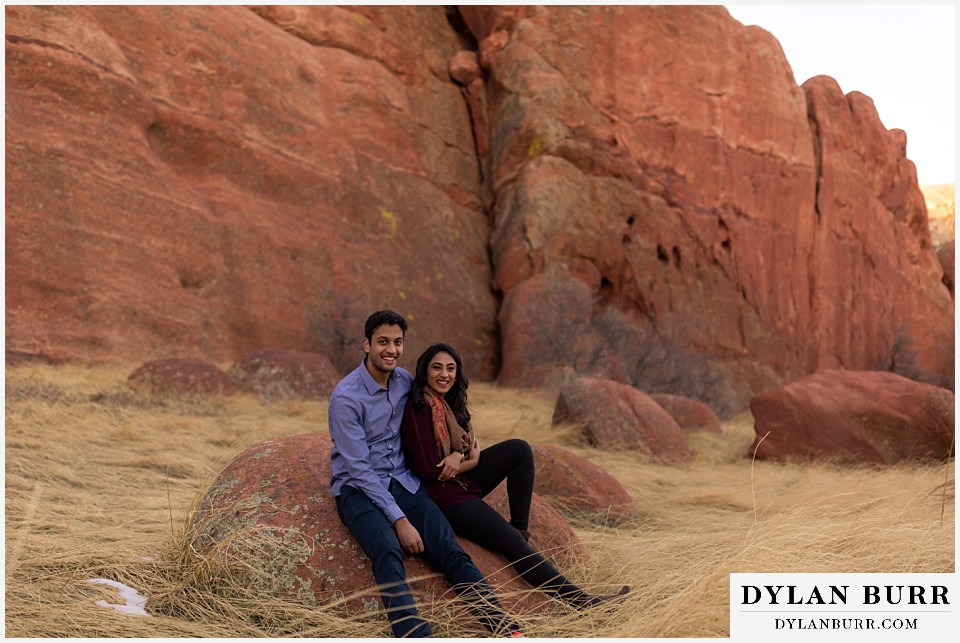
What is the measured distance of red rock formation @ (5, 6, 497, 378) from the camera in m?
12.9

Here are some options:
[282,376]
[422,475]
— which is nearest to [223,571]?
[422,475]

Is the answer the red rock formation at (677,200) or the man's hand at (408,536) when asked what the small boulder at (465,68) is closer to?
the red rock formation at (677,200)

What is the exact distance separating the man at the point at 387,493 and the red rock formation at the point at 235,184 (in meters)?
9.81

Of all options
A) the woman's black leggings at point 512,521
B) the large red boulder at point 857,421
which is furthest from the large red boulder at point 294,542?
the large red boulder at point 857,421

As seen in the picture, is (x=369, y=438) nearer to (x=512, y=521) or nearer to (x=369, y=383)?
(x=369, y=383)

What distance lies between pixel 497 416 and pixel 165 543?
6613mm

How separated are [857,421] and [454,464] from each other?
7.50 m

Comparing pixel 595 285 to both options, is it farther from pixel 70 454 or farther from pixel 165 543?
pixel 165 543

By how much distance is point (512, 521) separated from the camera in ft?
13.7

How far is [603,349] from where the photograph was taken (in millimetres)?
16422

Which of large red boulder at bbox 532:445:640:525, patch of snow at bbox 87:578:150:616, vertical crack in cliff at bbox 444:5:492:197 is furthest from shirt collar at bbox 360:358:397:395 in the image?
vertical crack in cliff at bbox 444:5:492:197

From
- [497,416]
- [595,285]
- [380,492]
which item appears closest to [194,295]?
[497,416]

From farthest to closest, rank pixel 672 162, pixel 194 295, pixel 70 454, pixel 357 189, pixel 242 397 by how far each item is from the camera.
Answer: pixel 672 162 < pixel 357 189 < pixel 194 295 < pixel 242 397 < pixel 70 454

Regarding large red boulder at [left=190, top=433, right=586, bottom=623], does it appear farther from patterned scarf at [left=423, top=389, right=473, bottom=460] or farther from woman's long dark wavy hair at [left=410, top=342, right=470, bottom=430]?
woman's long dark wavy hair at [left=410, top=342, right=470, bottom=430]
